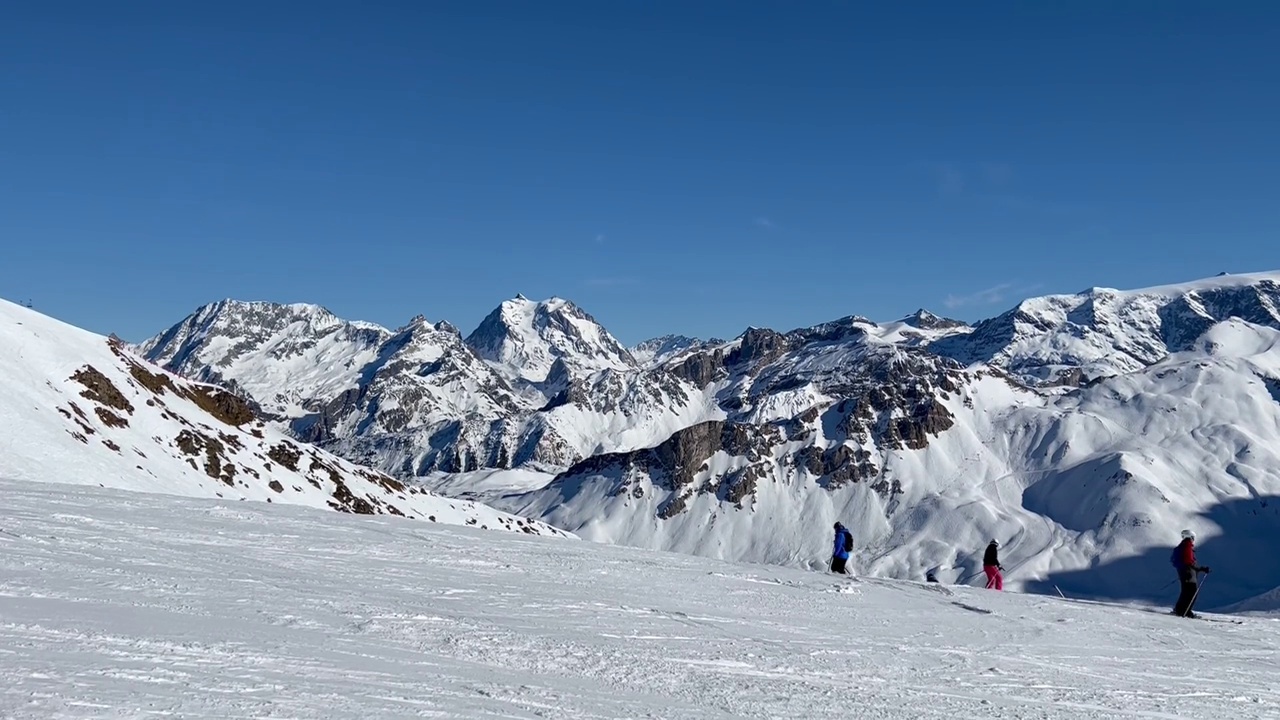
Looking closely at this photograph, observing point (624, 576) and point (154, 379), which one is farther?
point (154, 379)

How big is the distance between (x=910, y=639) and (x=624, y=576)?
23.2 ft

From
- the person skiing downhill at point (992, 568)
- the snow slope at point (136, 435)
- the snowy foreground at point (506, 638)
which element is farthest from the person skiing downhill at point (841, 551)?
the snow slope at point (136, 435)

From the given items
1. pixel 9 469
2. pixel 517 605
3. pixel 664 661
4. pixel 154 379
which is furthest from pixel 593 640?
pixel 154 379

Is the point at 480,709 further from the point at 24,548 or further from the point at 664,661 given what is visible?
the point at 24,548

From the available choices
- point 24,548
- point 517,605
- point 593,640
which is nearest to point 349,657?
point 593,640

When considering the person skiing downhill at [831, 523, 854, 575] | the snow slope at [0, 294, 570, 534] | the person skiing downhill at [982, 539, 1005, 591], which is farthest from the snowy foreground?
the snow slope at [0, 294, 570, 534]

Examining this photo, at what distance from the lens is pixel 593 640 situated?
13.0m

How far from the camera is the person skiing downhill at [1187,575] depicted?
2325 centimetres

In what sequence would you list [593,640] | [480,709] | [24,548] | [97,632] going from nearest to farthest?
[480,709] < [97,632] < [593,640] < [24,548]

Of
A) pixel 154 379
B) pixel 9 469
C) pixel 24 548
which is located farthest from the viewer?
pixel 154 379

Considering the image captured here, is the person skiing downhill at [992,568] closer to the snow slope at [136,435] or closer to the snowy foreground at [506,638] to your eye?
the snowy foreground at [506,638]

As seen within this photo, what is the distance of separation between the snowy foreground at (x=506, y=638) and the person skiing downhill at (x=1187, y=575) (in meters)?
1.40

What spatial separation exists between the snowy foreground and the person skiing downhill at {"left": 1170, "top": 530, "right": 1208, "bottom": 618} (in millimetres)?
1404

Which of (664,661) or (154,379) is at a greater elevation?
(154,379)
